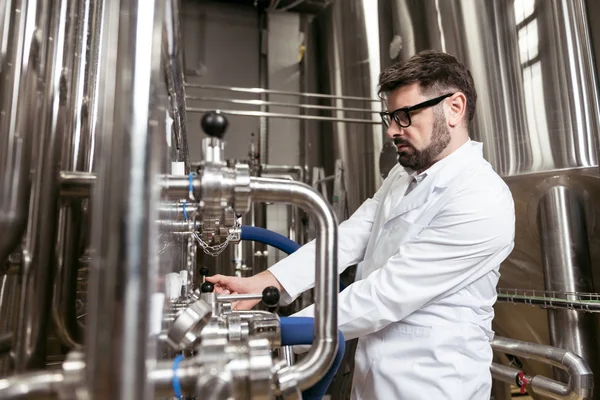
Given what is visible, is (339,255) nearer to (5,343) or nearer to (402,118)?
(402,118)

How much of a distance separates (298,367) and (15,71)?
34 centimetres

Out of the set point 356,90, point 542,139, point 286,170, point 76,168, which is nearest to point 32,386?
point 76,168

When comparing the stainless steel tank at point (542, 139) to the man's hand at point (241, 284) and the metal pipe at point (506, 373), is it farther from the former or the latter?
the man's hand at point (241, 284)

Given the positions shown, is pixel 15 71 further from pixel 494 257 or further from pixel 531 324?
pixel 531 324

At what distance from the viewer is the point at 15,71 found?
1.11 ft

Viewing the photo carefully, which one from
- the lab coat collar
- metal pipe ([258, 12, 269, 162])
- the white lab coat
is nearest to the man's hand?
the white lab coat

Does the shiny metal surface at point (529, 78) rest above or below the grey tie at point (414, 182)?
above

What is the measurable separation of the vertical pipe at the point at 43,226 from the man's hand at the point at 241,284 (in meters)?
0.48

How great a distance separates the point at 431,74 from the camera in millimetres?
927

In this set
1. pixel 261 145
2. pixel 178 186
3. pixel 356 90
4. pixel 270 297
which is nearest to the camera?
pixel 178 186

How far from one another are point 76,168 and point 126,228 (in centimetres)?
20

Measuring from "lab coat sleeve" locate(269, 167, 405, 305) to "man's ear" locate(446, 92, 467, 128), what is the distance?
23 cm

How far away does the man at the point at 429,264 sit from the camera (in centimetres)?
76

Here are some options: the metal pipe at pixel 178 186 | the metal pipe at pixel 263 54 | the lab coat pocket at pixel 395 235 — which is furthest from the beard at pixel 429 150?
the metal pipe at pixel 263 54
